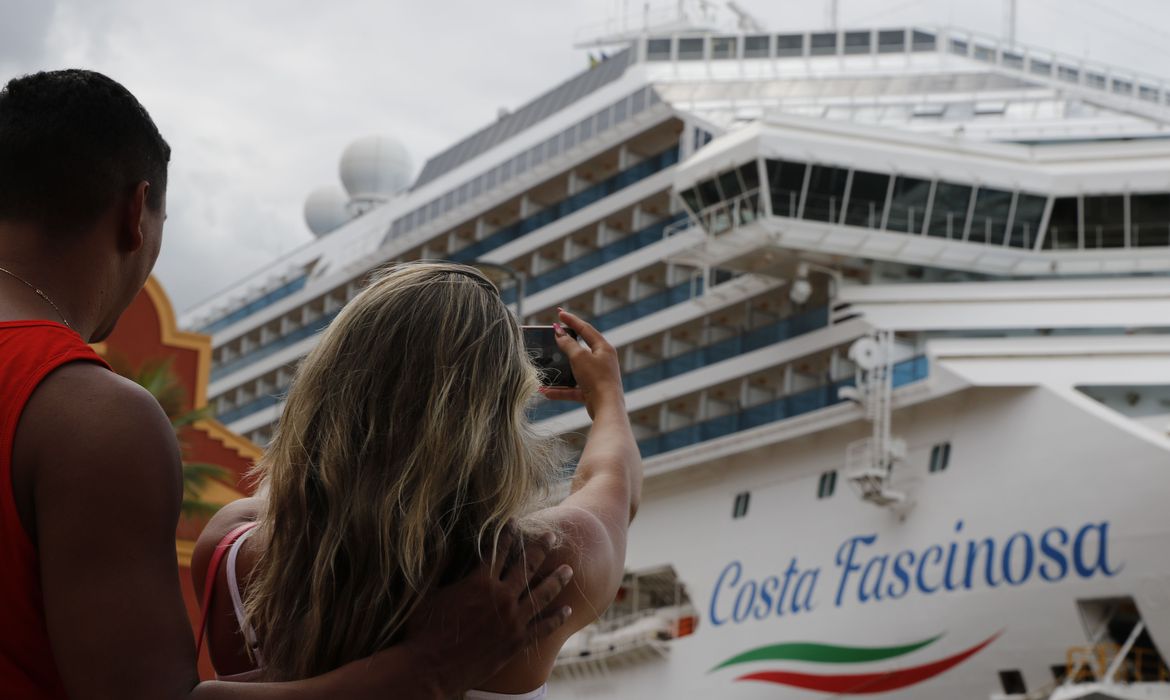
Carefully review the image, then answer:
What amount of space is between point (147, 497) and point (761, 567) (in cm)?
2576

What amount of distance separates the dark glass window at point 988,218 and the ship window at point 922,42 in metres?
8.87

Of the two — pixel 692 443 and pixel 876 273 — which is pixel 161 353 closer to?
pixel 692 443

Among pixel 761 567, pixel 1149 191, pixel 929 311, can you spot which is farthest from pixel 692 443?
pixel 1149 191

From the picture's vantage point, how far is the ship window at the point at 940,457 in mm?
25562

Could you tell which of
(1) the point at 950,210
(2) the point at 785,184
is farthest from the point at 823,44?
(1) the point at 950,210

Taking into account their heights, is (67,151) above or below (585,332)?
above

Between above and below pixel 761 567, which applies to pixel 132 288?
above

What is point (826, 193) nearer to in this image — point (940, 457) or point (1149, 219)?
point (940, 457)

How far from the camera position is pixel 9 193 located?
8.64 ft

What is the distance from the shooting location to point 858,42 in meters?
36.3

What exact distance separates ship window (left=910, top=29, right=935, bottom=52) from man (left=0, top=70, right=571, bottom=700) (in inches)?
1356

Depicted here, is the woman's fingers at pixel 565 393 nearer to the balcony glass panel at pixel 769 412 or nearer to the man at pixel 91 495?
the man at pixel 91 495

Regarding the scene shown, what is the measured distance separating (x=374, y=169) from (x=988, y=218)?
1159 inches

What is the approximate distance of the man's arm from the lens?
2.29 meters
